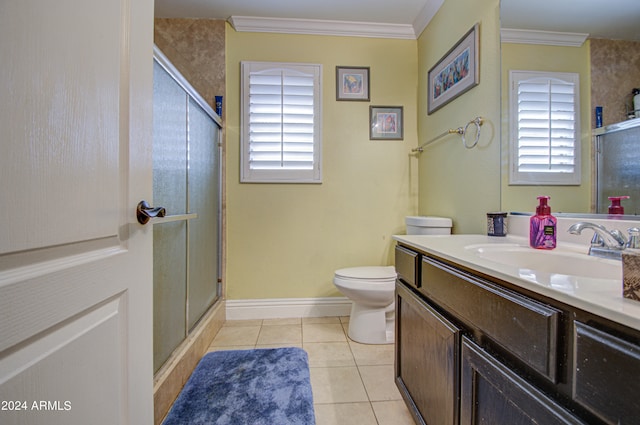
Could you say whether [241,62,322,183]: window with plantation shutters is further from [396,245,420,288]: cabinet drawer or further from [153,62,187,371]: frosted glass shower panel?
[396,245,420,288]: cabinet drawer

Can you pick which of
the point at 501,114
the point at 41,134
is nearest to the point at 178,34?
the point at 41,134

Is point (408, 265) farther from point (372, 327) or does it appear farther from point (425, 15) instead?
point (425, 15)

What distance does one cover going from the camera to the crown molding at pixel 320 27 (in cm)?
210

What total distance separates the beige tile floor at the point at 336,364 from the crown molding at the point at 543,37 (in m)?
1.67

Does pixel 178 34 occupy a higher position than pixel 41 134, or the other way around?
pixel 178 34

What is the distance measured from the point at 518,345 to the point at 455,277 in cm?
24

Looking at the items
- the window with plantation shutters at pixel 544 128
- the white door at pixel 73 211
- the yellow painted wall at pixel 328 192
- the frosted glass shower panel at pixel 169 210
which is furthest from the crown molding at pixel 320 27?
the white door at pixel 73 211

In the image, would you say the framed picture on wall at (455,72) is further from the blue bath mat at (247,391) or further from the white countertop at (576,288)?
the blue bath mat at (247,391)

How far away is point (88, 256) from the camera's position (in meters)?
0.49

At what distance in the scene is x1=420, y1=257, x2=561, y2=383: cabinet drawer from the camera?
47 centimetres

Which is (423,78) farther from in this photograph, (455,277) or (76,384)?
(76,384)

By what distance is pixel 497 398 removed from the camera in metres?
0.60

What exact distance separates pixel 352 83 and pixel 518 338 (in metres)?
2.17

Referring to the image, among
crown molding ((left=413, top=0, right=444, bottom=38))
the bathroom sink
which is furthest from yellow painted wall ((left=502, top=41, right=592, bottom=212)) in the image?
A: crown molding ((left=413, top=0, right=444, bottom=38))
